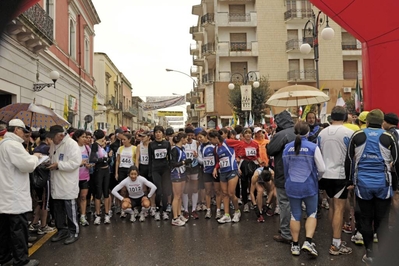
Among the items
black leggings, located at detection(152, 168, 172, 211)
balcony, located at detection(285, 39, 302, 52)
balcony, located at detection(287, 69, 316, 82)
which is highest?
balcony, located at detection(285, 39, 302, 52)

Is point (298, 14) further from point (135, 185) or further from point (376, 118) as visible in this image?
point (376, 118)

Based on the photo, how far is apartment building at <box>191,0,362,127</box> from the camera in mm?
37250

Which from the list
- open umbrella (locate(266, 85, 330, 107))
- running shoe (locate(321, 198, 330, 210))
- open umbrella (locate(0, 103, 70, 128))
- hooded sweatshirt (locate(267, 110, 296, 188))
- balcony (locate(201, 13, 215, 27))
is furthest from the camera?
balcony (locate(201, 13, 215, 27))

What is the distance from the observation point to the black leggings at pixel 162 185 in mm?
7555

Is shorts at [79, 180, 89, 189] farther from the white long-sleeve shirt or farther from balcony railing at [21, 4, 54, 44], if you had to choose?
balcony railing at [21, 4, 54, 44]

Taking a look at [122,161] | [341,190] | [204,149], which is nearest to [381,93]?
[341,190]

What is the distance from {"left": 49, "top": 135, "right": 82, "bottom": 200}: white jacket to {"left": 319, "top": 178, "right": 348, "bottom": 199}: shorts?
4.08m

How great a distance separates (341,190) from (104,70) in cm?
3903

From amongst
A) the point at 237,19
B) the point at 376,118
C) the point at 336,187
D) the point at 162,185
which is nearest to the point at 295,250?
the point at 336,187

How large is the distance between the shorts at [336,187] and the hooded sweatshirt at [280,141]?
0.74 m

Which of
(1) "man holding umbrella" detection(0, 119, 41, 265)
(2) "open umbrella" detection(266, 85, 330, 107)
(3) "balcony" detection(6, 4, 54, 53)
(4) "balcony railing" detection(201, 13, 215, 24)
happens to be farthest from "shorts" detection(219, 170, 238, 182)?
(4) "balcony railing" detection(201, 13, 215, 24)

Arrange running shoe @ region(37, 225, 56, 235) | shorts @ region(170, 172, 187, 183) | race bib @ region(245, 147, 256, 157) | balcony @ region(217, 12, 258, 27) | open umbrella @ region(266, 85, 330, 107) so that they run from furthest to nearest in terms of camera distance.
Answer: balcony @ region(217, 12, 258, 27)
open umbrella @ region(266, 85, 330, 107)
race bib @ region(245, 147, 256, 157)
shorts @ region(170, 172, 187, 183)
running shoe @ region(37, 225, 56, 235)

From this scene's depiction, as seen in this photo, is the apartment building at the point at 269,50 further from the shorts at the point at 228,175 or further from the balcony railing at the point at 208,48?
the shorts at the point at 228,175

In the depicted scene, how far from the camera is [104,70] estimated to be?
40688 millimetres
